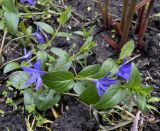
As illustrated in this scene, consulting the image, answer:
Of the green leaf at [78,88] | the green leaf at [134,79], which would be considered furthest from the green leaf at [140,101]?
the green leaf at [78,88]

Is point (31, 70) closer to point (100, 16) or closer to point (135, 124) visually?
point (135, 124)

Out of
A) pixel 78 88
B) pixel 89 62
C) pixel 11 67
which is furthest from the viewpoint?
pixel 89 62

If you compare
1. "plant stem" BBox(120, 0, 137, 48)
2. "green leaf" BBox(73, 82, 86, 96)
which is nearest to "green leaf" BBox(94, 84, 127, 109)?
"green leaf" BBox(73, 82, 86, 96)

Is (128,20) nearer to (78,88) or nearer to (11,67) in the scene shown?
(78,88)

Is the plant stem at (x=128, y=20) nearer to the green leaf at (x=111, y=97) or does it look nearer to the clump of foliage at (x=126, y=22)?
the clump of foliage at (x=126, y=22)

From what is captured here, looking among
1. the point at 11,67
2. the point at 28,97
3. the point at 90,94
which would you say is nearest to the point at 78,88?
the point at 90,94

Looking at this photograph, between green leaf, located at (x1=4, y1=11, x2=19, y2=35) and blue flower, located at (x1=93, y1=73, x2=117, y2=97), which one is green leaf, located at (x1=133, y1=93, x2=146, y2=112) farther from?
green leaf, located at (x1=4, y1=11, x2=19, y2=35)
